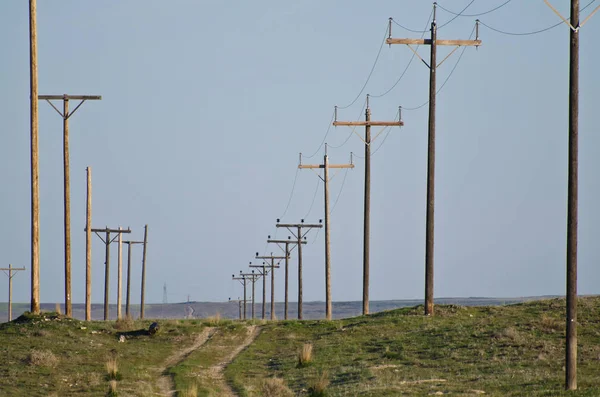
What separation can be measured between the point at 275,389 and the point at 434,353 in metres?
7.94

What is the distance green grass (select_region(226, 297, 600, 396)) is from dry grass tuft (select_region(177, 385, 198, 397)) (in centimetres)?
134

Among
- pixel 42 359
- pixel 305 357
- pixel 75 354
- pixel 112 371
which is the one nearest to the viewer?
pixel 112 371

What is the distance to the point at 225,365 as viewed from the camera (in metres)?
29.6

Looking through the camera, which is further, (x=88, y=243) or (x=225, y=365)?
(x=88, y=243)

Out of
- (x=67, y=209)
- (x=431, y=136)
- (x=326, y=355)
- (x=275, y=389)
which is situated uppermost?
(x=431, y=136)

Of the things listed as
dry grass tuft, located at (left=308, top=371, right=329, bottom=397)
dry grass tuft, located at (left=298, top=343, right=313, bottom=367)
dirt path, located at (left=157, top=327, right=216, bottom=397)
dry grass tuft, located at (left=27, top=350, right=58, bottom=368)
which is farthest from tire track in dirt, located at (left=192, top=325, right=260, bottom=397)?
dry grass tuft, located at (left=27, top=350, right=58, bottom=368)

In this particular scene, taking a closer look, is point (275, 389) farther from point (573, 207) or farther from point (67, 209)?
point (67, 209)

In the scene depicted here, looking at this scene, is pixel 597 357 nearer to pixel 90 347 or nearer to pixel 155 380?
pixel 155 380

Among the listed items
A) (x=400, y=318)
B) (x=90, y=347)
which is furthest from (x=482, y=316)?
(x=90, y=347)

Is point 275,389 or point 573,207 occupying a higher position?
point 573,207

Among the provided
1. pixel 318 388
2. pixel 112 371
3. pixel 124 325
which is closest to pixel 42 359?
pixel 112 371

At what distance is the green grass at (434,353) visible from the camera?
22.8 meters

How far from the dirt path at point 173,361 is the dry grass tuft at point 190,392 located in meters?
0.37

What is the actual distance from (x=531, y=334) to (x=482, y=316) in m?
5.88
